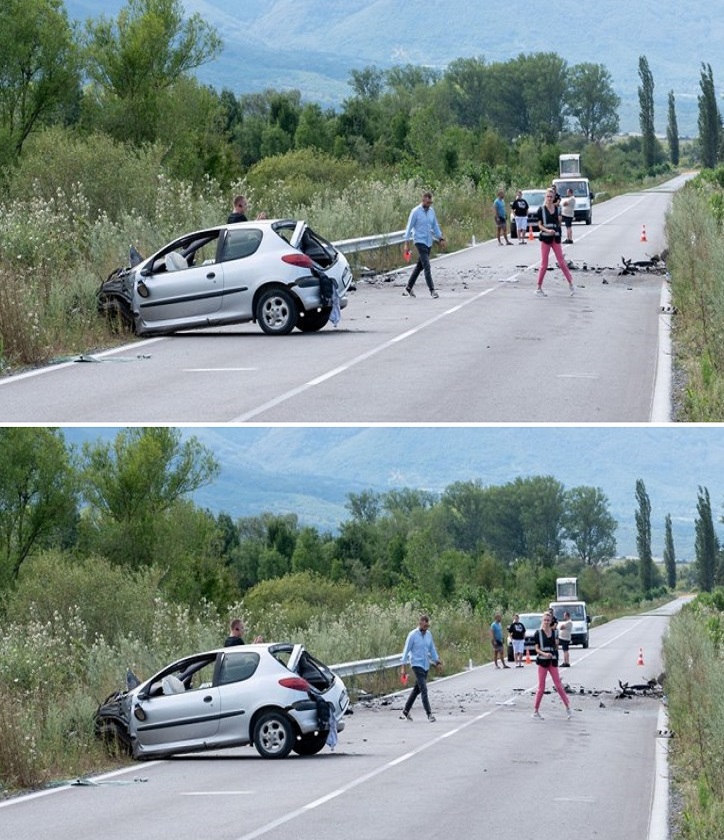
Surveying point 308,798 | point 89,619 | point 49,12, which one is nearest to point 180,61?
point 49,12

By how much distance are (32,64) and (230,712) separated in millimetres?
42142

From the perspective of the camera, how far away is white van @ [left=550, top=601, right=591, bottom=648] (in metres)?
57.7

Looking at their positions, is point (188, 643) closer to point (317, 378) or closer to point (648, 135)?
point (317, 378)

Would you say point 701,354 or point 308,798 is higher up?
point 701,354

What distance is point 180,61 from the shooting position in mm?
62312

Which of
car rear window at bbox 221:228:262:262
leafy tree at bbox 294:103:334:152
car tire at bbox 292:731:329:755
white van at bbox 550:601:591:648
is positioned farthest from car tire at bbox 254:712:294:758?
leafy tree at bbox 294:103:334:152

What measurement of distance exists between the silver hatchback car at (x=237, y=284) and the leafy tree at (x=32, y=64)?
32.0m

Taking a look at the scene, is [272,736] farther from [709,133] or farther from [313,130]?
[709,133]

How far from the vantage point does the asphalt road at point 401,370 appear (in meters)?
18.6

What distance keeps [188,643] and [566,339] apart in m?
6.55

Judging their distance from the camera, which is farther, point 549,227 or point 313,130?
point 313,130

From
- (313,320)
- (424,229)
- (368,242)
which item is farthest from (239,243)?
(368,242)

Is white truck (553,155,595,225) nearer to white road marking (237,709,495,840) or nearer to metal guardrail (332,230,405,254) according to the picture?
metal guardrail (332,230,405,254)

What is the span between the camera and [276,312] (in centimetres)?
2522
